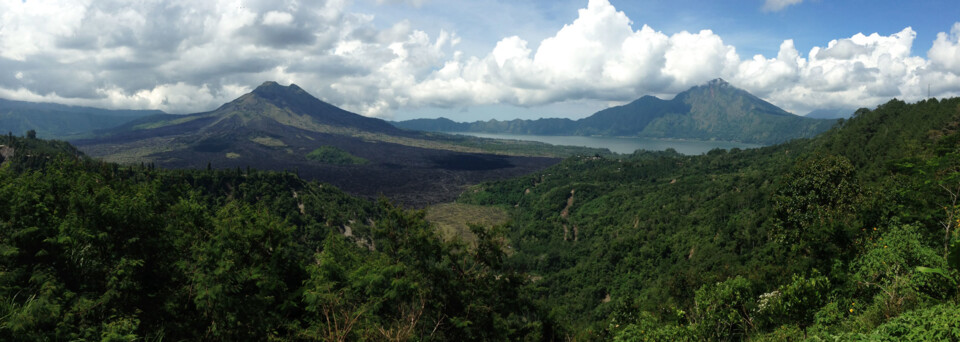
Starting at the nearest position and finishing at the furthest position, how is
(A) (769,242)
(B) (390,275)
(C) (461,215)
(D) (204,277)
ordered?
(D) (204,277) < (B) (390,275) < (A) (769,242) < (C) (461,215)

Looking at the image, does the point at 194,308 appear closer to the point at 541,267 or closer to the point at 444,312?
the point at 444,312

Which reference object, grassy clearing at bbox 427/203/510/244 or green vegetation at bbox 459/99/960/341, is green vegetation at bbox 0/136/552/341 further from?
grassy clearing at bbox 427/203/510/244

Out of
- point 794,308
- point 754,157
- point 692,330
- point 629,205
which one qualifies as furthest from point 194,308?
point 754,157

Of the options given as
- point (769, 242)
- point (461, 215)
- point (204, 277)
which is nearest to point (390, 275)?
point (204, 277)

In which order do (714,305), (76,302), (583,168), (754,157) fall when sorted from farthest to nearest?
(583,168), (754,157), (714,305), (76,302)

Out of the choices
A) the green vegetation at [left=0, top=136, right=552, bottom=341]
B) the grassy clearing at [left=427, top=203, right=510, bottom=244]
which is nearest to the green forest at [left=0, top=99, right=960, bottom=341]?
the green vegetation at [left=0, top=136, right=552, bottom=341]

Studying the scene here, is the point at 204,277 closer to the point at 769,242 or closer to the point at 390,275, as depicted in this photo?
the point at 390,275
